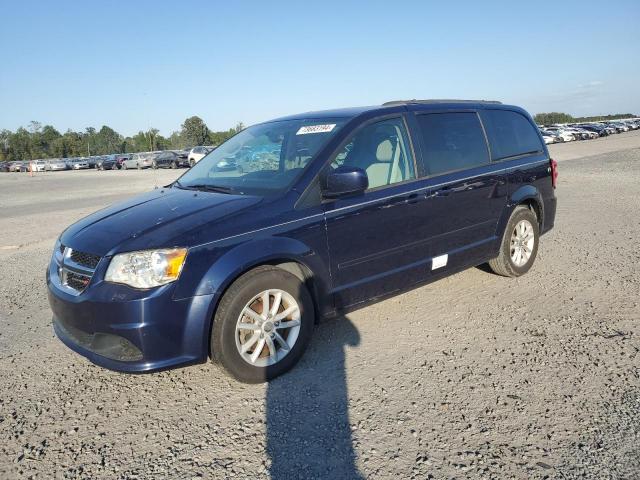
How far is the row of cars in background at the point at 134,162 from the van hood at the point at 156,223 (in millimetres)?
24286

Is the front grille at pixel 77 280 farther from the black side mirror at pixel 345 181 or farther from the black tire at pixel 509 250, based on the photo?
the black tire at pixel 509 250

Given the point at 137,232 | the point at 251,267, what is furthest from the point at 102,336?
the point at 251,267

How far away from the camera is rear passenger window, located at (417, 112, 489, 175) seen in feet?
13.6

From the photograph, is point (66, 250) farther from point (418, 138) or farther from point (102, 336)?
point (418, 138)

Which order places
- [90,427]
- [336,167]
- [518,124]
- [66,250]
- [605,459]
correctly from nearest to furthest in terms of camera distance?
[605,459] < [90,427] < [66,250] < [336,167] < [518,124]

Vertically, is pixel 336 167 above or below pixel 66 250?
above

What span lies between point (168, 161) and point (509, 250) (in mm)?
39816

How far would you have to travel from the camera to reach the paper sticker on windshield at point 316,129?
378 cm

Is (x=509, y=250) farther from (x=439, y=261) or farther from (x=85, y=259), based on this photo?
(x=85, y=259)

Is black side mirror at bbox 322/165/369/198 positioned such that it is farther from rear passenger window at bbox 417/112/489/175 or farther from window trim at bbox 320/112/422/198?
rear passenger window at bbox 417/112/489/175

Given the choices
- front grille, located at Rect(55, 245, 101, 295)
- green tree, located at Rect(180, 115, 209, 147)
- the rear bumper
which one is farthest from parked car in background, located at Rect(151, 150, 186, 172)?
green tree, located at Rect(180, 115, 209, 147)

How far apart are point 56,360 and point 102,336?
1.06 metres

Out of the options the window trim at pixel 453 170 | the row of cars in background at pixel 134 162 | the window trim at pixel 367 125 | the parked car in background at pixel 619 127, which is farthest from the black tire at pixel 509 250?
the parked car in background at pixel 619 127

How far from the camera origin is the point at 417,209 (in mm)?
3920
